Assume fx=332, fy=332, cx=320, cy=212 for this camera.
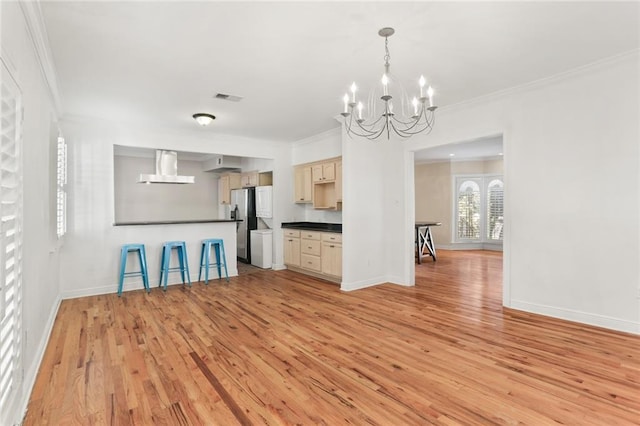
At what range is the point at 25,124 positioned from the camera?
2.33 meters

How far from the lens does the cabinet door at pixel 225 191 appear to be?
8.80 meters

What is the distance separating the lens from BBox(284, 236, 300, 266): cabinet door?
257 inches

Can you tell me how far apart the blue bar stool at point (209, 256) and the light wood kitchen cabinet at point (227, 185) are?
113 inches

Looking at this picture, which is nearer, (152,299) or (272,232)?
(152,299)

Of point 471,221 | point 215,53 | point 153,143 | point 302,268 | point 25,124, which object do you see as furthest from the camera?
point 471,221

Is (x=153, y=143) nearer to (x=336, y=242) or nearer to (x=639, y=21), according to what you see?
(x=336, y=242)

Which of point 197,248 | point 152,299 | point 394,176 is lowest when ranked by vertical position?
point 152,299

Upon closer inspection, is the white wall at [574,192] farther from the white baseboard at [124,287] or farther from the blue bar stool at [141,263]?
the blue bar stool at [141,263]

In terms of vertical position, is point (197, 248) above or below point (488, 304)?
above

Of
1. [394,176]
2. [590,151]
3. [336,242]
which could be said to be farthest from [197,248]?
[590,151]

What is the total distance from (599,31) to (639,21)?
240mm

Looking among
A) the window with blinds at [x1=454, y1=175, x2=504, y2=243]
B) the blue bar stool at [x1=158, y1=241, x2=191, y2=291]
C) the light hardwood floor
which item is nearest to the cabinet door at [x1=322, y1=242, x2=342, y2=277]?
the light hardwood floor

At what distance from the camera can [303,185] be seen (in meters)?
6.86

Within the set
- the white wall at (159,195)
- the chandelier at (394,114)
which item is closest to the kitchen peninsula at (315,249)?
the chandelier at (394,114)
